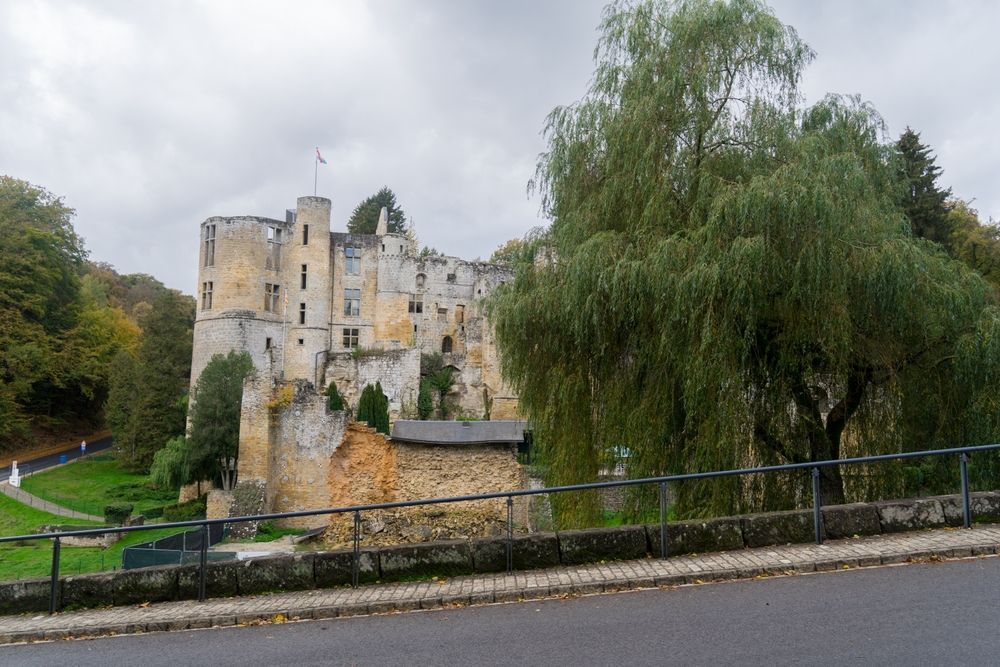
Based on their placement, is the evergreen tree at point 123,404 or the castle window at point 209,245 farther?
the castle window at point 209,245

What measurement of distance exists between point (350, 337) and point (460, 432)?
26.6m

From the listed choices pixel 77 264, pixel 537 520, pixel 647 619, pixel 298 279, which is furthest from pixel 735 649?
pixel 77 264

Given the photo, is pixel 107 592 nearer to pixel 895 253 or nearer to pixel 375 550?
pixel 375 550

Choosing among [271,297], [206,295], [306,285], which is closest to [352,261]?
[306,285]

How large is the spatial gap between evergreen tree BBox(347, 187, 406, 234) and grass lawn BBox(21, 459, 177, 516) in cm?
3896

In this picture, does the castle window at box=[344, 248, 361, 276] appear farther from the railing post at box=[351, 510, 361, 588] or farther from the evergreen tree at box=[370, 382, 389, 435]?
the railing post at box=[351, 510, 361, 588]

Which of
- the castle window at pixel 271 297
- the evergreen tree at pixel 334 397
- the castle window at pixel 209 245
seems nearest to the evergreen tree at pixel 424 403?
the evergreen tree at pixel 334 397

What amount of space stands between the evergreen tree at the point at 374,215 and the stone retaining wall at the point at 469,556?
2668 inches

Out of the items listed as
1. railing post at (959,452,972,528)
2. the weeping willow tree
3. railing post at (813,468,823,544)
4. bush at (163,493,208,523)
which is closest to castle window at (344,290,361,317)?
bush at (163,493,208,523)

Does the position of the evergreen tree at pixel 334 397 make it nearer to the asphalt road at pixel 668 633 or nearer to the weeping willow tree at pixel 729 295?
the weeping willow tree at pixel 729 295

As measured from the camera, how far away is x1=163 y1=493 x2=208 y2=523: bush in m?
31.7

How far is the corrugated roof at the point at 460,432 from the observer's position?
23.2 m

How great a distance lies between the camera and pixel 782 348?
10.5 m

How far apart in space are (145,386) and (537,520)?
3781 cm
